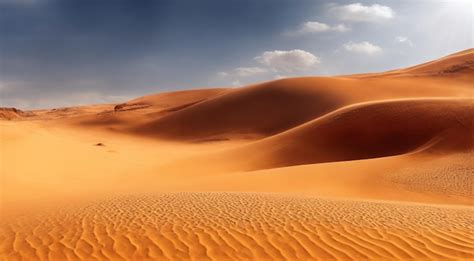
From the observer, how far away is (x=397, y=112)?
26.1m

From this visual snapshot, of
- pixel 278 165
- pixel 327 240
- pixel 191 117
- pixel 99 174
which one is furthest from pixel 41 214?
pixel 191 117

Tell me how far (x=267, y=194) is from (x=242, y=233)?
15.5 ft

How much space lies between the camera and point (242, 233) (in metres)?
7.12

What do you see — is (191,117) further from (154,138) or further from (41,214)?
(41,214)

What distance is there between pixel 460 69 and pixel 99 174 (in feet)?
199

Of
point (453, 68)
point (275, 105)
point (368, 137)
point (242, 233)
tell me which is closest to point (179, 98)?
point (275, 105)

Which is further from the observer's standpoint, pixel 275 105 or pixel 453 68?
pixel 453 68

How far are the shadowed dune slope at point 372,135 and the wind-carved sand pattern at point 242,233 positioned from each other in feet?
44.3

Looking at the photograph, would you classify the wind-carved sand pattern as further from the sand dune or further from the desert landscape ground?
the sand dune

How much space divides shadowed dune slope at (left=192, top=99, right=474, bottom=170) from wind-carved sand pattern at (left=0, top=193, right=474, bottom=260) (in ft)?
44.3

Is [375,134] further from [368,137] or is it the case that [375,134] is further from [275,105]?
[275,105]

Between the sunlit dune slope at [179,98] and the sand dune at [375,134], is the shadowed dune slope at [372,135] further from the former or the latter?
the sunlit dune slope at [179,98]

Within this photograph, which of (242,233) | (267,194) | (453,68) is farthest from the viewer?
(453,68)

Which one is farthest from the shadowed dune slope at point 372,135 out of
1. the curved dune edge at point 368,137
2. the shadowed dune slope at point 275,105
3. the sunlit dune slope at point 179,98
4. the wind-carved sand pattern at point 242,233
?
the sunlit dune slope at point 179,98
